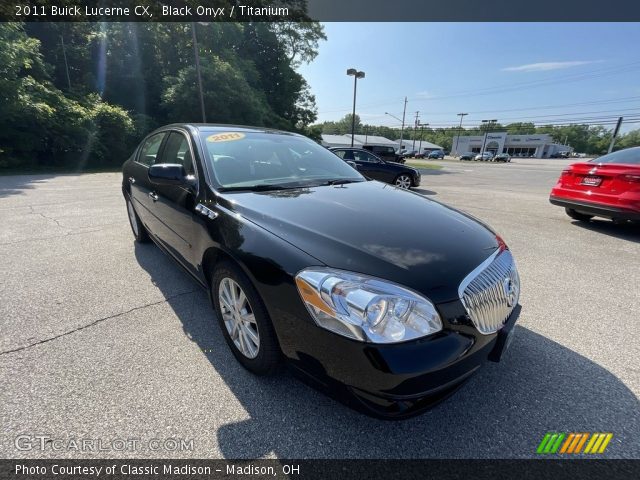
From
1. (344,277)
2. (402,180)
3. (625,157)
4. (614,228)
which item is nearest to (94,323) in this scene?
(344,277)

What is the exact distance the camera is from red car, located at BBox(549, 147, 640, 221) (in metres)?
4.57

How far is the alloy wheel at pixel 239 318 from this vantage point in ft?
6.16

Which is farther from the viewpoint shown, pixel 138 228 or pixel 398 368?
pixel 138 228

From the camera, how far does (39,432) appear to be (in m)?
1.58

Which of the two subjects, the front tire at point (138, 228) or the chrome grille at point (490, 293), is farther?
the front tire at point (138, 228)

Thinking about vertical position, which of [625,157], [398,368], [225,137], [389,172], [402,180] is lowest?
[402,180]

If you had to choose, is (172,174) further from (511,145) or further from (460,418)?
(511,145)

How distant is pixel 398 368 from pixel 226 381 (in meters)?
1.18

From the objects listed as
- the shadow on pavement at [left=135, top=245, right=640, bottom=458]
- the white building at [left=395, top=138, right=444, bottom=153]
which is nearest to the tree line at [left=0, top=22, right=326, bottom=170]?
the shadow on pavement at [left=135, top=245, right=640, bottom=458]

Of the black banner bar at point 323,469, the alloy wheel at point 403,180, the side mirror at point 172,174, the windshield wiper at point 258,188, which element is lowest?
the alloy wheel at point 403,180

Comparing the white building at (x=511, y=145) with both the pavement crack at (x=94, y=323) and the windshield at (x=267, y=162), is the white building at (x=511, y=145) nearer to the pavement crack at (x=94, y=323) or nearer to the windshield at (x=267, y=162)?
the windshield at (x=267, y=162)

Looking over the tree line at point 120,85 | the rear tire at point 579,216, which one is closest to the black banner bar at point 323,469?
the rear tire at point 579,216

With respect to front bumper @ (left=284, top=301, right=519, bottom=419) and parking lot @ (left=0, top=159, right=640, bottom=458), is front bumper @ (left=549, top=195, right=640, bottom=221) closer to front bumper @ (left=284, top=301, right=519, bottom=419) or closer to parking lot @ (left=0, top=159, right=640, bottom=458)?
parking lot @ (left=0, top=159, right=640, bottom=458)

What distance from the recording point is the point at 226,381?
1.94m
